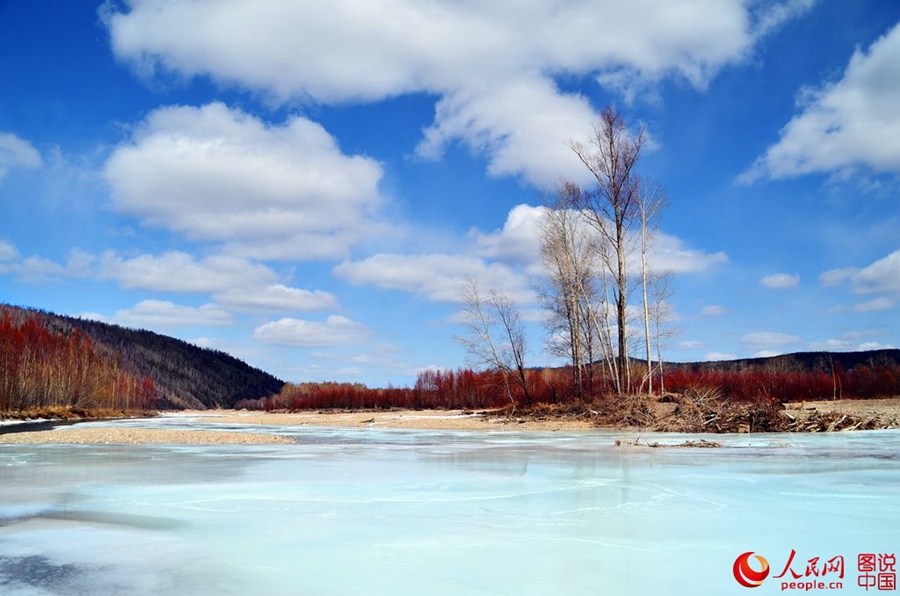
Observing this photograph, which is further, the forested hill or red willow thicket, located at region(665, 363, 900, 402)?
the forested hill

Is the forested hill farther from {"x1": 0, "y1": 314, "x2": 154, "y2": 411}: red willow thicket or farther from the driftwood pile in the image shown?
the driftwood pile

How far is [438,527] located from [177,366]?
7131 inches

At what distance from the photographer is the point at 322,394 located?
10206 cm

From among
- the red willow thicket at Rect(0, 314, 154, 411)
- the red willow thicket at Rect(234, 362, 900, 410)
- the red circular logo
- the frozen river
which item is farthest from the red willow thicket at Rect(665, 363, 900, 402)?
the red willow thicket at Rect(0, 314, 154, 411)

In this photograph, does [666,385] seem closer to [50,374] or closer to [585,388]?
[585,388]

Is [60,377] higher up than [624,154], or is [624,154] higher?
[624,154]

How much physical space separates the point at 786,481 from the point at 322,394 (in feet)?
325

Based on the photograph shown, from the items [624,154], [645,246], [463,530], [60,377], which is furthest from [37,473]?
[60,377]

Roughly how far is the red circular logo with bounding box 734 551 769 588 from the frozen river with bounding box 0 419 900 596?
0.17 ft

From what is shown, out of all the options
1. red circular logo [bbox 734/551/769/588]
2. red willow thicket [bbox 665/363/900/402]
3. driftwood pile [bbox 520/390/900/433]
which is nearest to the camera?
red circular logo [bbox 734/551/769/588]

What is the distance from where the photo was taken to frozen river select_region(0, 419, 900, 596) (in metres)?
3.23

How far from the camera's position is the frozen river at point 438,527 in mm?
3230

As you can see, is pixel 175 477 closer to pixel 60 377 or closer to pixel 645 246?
pixel 645 246

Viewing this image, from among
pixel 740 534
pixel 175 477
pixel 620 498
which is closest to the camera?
pixel 740 534
